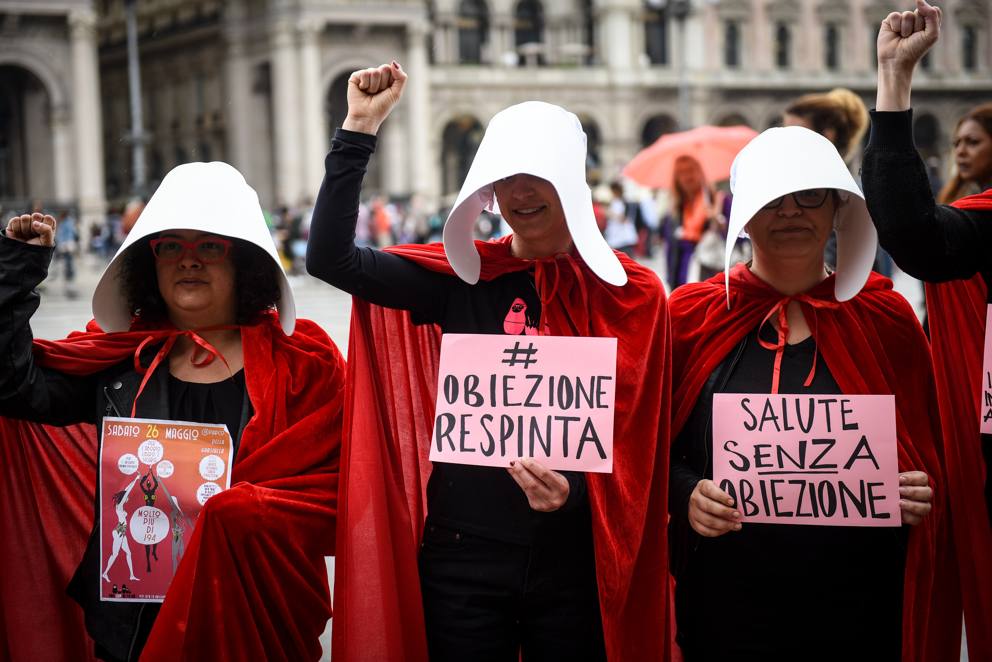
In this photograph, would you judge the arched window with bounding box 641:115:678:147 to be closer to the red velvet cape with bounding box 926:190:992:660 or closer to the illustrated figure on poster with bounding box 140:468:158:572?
the red velvet cape with bounding box 926:190:992:660

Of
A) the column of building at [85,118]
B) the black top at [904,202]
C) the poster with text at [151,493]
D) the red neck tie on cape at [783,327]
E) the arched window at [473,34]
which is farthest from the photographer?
the arched window at [473,34]

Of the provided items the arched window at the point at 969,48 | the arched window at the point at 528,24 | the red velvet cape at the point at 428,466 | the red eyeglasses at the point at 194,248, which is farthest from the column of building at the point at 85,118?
the arched window at the point at 969,48

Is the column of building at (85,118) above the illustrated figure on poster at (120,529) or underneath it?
above

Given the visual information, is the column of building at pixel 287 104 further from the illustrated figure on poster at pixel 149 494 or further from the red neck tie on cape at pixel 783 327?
the red neck tie on cape at pixel 783 327

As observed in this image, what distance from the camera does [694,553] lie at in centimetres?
327

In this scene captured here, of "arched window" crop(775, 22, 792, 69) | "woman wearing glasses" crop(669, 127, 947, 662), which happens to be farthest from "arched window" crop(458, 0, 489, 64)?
"woman wearing glasses" crop(669, 127, 947, 662)

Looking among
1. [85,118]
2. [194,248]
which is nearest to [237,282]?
[194,248]

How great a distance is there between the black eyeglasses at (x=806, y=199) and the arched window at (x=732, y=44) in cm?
5335

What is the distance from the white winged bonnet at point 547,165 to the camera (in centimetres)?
299

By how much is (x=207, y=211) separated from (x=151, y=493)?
840 mm

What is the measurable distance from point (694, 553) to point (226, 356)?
1.51m

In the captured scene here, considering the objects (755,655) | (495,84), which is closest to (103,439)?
(755,655)

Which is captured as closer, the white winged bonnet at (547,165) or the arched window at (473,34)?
the white winged bonnet at (547,165)

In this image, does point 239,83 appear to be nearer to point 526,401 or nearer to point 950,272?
point 526,401
